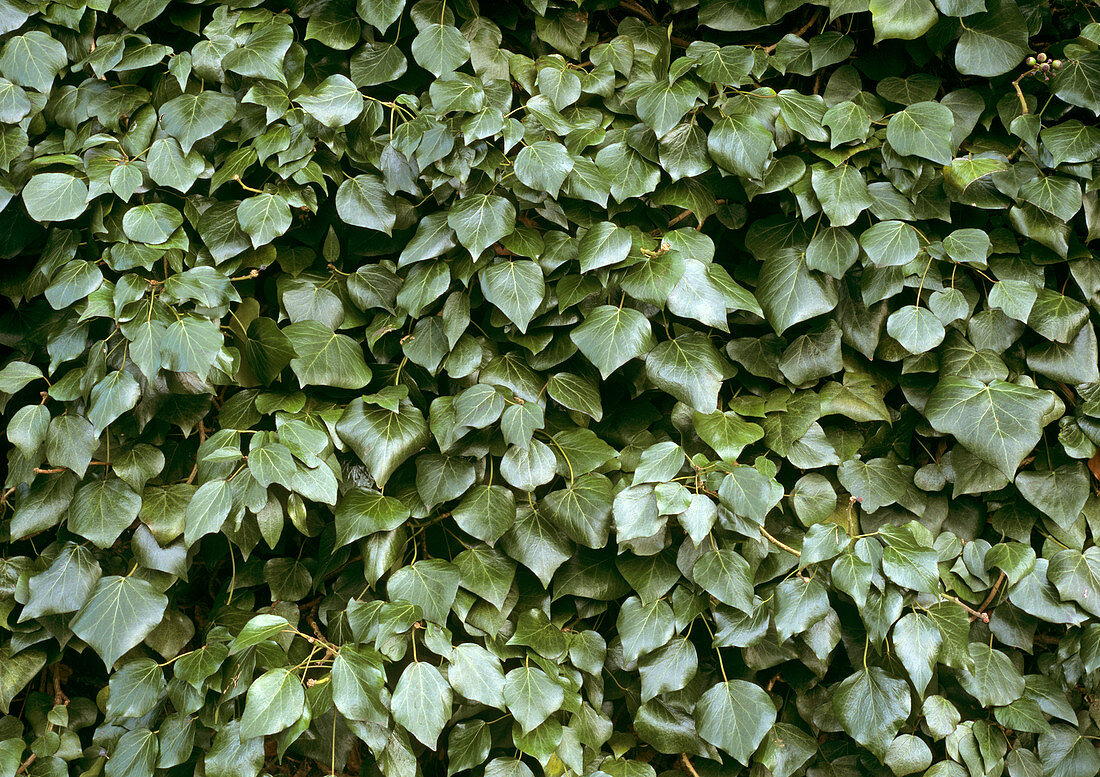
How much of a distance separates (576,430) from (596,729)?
644 mm

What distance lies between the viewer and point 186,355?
156cm

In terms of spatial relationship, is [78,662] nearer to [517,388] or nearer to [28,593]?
[28,593]

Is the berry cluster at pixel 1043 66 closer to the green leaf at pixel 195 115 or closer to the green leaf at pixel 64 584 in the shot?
the green leaf at pixel 195 115

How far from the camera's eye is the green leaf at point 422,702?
1473 mm

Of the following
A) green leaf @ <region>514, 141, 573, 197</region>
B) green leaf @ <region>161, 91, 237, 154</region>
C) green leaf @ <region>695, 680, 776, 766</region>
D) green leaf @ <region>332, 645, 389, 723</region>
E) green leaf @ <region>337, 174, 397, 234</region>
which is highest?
green leaf @ <region>514, 141, 573, 197</region>

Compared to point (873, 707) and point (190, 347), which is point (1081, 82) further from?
point (190, 347)

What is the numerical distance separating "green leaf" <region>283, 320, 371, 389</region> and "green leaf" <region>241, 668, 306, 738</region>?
22.5 inches

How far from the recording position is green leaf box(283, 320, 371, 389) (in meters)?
1.64

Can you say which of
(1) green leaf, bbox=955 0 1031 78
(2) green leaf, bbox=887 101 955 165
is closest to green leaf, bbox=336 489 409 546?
(2) green leaf, bbox=887 101 955 165

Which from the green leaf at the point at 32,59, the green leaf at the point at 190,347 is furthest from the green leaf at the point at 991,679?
the green leaf at the point at 32,59

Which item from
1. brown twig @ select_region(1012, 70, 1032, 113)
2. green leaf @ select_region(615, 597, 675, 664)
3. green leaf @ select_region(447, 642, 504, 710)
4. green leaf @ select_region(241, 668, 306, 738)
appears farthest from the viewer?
brown twig @ select_region(1012, 70, 1032, 113)

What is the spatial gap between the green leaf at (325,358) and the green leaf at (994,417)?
1200 mm

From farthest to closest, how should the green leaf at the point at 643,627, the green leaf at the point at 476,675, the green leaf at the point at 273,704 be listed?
the green leaf at the point at 643,627 < the green leaf at the point at 476,675 < the green leaf at the point at 273,704

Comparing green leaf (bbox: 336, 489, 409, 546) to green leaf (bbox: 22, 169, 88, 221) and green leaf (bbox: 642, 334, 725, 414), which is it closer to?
green leaf (bbox: 642, 334, 725, 414)
